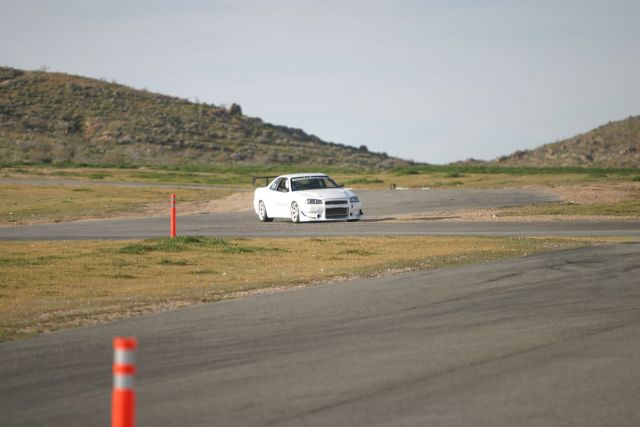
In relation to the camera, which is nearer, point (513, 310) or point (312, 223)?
point (513, 310)

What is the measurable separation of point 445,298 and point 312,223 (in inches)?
807

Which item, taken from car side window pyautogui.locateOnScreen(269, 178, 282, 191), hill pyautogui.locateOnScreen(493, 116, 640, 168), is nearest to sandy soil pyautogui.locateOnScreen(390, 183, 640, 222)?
car side window pyautogui.locateOnScreen(269, 178, 282, 191)

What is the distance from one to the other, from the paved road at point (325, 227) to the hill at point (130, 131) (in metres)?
68.9

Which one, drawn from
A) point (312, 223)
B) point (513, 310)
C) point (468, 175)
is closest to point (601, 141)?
point (468, 175)

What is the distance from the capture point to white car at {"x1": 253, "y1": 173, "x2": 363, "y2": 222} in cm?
3406

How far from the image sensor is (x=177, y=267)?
20938 mm

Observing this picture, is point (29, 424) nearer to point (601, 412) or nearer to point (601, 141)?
point (601, 412)

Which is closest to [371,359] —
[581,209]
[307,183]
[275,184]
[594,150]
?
[307,183]

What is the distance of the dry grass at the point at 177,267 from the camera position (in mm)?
14914

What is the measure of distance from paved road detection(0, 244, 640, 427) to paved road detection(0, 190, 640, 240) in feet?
46.0

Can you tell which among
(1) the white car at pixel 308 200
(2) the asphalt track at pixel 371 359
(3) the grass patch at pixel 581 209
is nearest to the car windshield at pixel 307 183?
(1) the white car at pixel 308 200

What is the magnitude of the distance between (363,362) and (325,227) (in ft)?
74.9

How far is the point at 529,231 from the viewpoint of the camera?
29.2 meters

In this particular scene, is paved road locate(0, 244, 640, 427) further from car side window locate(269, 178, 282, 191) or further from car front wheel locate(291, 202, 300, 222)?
car side window locate(269, 178, 282, 191)
